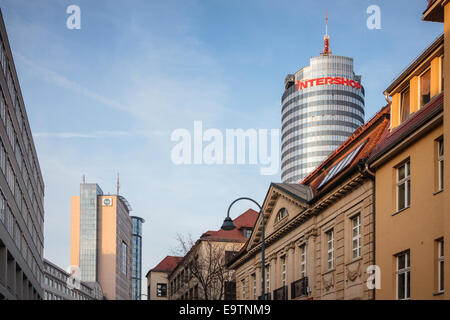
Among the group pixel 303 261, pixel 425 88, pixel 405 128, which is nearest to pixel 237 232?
pixel 303 261

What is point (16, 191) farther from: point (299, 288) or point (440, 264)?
Answer: point (440, 264)

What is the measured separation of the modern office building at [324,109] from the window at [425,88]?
167 m

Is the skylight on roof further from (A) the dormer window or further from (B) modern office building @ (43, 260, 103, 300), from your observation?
(B) modern office building @ (43, 260, 103, 300)

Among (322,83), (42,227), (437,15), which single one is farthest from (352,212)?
(322,83)

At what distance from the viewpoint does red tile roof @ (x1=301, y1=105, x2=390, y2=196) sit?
92.4ft

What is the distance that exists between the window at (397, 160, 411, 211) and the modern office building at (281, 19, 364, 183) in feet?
546

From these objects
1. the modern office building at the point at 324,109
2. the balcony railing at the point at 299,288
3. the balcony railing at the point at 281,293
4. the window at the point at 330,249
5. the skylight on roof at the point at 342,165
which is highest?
the modern office building at the point at 324,109

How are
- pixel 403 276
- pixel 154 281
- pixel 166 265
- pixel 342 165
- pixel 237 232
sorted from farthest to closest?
pixel 166 265, pixel 154 281, pixel 237 232, pixel 342 165, pixel 403 276

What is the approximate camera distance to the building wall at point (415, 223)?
2050 centimetres

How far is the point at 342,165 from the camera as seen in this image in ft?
104

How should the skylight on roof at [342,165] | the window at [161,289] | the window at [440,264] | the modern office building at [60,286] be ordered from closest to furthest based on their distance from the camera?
1. the window at [440,264]
2. the skylight on roof at [342,165]
3. the window at [161,289]
4. the modern office building at [60,286]

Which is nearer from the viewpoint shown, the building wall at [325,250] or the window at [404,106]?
the window at [404,106]

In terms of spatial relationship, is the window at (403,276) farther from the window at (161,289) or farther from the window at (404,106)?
the window at (161,289)

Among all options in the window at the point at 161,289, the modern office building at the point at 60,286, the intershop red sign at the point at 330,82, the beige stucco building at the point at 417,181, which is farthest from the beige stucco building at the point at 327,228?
the intershop red sign at the point at 330,82
